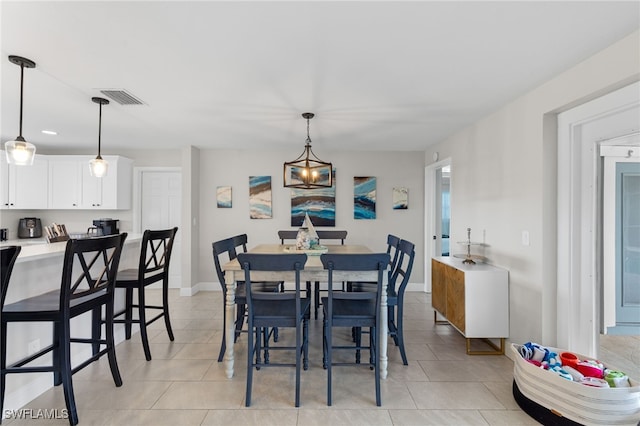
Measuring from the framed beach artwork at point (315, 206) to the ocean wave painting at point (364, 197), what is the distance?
365mm

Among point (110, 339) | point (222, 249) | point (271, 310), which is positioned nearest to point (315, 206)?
point (222, 249)

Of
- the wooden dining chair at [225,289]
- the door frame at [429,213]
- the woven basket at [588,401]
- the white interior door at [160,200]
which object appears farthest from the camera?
the white interior door at [160,200]

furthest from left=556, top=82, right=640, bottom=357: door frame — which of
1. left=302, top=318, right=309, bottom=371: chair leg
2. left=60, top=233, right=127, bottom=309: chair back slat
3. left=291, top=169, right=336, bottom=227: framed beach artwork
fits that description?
left=60, top=233, right=127, bottom=309: chair back slat

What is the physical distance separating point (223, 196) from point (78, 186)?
7.06 feet

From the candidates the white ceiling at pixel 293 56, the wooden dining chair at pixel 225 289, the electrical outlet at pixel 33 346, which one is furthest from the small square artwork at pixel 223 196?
the electrical outlet at pixel 33 346

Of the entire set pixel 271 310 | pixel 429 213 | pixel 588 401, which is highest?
pixel 429 213

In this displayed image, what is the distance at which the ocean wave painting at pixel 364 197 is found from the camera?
5234 millimetres

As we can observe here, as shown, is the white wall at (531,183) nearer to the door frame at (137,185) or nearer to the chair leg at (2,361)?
the chair leg at (2,361)

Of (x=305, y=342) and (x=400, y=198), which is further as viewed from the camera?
(x=400, y=198)

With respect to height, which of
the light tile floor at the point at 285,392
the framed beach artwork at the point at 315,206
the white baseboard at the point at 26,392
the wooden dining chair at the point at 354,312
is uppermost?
the framed beach artwork at the point at 315,206

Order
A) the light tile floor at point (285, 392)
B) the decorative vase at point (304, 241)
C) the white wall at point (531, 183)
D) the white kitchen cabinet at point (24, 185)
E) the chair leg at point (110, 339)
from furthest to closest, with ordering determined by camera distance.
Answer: the white kitchen cabinet at point (24, 185) < the decorative vase at point (304, 241) < the chair leg at point (110, 339) < the white wall at point (531, 183) < the light tile floor at point (285, 392)

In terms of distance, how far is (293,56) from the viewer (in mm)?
2092

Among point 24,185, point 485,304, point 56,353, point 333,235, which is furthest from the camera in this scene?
point 24,185

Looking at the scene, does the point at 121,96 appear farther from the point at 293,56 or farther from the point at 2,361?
the point at 2,361
